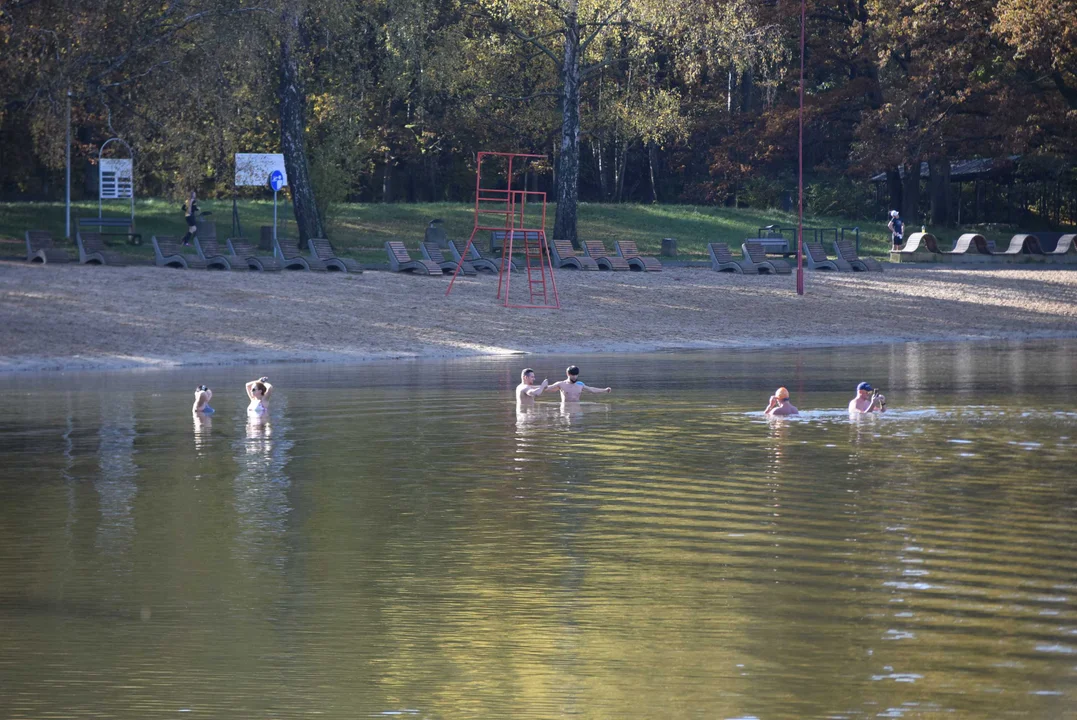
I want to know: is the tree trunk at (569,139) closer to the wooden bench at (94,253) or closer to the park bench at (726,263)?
the park bench at (726,263)

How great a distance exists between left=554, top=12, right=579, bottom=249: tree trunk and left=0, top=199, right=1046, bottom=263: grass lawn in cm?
261

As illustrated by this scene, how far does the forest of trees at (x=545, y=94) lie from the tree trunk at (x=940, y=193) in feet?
0.30

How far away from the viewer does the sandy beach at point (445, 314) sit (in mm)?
28781

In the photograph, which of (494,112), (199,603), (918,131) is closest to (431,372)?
(199,603)

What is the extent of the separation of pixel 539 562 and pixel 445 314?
2244cm

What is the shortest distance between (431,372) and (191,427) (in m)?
8.03

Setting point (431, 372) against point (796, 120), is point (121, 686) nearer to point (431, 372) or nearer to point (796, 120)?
point (431, 372)

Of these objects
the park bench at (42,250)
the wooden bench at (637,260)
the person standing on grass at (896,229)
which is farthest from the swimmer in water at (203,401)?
the person standing on grass at (896,229)

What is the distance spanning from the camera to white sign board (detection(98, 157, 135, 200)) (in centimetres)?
4325

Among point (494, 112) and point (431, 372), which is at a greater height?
point (494, 112)

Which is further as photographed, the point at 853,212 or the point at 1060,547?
the point at 853,212

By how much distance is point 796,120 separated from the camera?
5944 centimetres

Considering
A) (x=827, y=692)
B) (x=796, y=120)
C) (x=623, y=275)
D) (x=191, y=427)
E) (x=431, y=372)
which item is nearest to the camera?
(x=827, y=692)

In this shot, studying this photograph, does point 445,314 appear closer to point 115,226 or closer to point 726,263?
point 726,263
